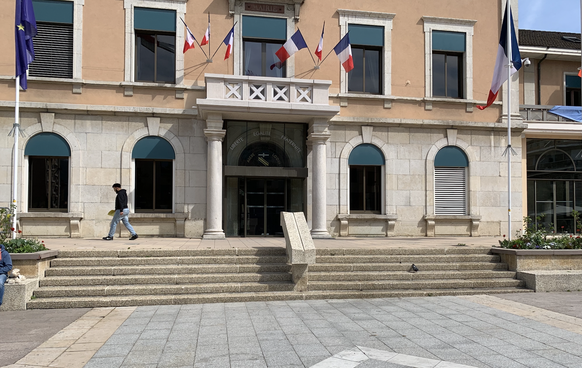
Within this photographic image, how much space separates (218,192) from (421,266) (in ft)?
25.3

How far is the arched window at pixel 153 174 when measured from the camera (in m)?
17.0

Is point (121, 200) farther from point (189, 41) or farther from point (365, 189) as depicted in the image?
point (365, 189)

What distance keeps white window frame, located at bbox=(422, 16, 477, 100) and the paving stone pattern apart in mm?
12142

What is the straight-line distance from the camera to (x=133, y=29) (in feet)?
55.9

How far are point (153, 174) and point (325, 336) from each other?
11975 millimetres

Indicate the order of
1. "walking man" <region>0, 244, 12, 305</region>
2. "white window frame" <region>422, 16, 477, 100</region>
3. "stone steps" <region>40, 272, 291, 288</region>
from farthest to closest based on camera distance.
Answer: "white window frame" <region>422, 16, 477, 100</region> < "stone steps" <region>40, 272, 291, 288</region> < "walking man" <region>0, 244, 12, 305</region>

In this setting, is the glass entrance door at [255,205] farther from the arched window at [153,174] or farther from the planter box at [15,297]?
the planter box at [15,297]

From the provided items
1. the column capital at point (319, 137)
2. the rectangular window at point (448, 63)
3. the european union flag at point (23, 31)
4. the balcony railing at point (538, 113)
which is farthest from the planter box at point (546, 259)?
the european union flag at point (23, 31)

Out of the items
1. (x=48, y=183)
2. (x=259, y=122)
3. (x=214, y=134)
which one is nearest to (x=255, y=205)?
(x=259, y=122)

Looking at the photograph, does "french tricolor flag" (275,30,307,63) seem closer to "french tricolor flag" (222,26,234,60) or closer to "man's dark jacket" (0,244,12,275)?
"french tricolor flag" (222,26,234,60)

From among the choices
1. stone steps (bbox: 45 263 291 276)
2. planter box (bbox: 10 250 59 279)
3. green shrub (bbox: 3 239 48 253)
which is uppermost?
green shrub (bbox: 3 239 48 253)

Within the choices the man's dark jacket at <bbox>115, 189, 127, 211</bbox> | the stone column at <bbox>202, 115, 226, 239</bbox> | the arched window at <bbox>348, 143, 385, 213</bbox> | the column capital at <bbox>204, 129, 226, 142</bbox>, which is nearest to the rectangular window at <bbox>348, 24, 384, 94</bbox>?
the arched window at <bbox>348, 143, 385, 213</bbox>

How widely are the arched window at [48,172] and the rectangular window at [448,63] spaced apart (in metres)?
14.7

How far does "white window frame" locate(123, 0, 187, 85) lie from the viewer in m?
17.0
